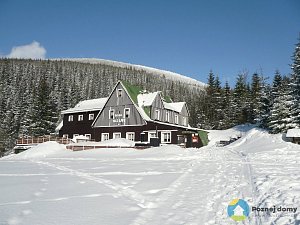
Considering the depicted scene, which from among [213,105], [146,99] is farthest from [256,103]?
[146,99]

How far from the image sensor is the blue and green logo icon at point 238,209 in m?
6.05

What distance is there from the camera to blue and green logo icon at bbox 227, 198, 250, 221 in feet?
19.9

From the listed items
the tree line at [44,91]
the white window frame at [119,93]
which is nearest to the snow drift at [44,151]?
the white window frame at [119,93]

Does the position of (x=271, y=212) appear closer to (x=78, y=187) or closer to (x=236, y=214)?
(x=236, y=214)

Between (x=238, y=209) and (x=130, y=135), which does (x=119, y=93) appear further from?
(x=238, y=209)

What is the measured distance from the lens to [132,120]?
41.2 m

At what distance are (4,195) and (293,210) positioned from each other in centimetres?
700

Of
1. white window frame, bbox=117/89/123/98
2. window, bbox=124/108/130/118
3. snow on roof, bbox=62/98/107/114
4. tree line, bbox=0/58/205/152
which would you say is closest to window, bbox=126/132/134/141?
window, bbox=124/108/130/118

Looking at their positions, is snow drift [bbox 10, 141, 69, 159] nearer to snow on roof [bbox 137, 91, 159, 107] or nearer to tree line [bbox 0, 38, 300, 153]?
snow on roof [bbox 137, 91, 159, 107]

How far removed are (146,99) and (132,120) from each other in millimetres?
4009

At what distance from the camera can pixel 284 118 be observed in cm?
3353

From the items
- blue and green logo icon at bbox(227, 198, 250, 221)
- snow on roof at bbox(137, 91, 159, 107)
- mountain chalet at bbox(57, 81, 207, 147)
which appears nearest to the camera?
blue and green logo icon at bbox(227, 198, 250, 221)

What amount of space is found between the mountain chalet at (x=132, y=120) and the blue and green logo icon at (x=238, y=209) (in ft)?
99.6

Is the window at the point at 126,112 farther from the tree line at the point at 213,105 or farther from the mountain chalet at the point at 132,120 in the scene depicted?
the tree line at the point at 213,105
